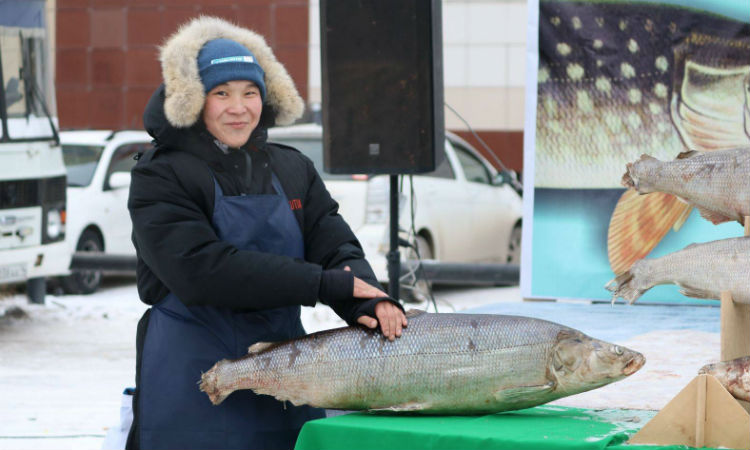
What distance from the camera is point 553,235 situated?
7207 mm

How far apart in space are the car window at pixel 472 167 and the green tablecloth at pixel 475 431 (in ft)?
27.3

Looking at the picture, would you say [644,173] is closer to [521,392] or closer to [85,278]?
[521,392]

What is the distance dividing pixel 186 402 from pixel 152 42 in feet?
52.3

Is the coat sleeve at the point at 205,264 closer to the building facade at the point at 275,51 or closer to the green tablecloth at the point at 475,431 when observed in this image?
the green tablecloth at the point at 475,431

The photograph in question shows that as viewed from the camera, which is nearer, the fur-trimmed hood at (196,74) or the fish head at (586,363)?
the fish head at (586,363)

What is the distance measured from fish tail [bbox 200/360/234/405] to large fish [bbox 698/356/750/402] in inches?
46.8

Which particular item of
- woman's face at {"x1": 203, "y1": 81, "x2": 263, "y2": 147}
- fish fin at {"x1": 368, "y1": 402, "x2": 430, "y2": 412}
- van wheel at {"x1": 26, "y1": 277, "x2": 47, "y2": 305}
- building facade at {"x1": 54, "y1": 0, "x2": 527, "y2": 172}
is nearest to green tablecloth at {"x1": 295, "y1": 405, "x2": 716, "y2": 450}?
fish fin at {"x1": 368, "y1": 402, "x2": 430, "y2": 412}

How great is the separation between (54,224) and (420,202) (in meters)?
3.16

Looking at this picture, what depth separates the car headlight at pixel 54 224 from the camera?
371 inches

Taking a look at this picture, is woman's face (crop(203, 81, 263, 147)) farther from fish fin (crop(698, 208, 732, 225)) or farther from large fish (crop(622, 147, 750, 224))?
fish fin (crop(698, 208, 732, 225))

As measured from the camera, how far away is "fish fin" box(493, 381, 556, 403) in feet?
9.27

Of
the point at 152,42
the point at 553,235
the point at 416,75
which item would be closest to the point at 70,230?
the point at 553,235

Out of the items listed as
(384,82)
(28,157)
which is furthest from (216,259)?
(28,157)

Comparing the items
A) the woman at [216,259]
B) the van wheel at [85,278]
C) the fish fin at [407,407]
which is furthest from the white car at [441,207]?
the fish fin at [407,407]
